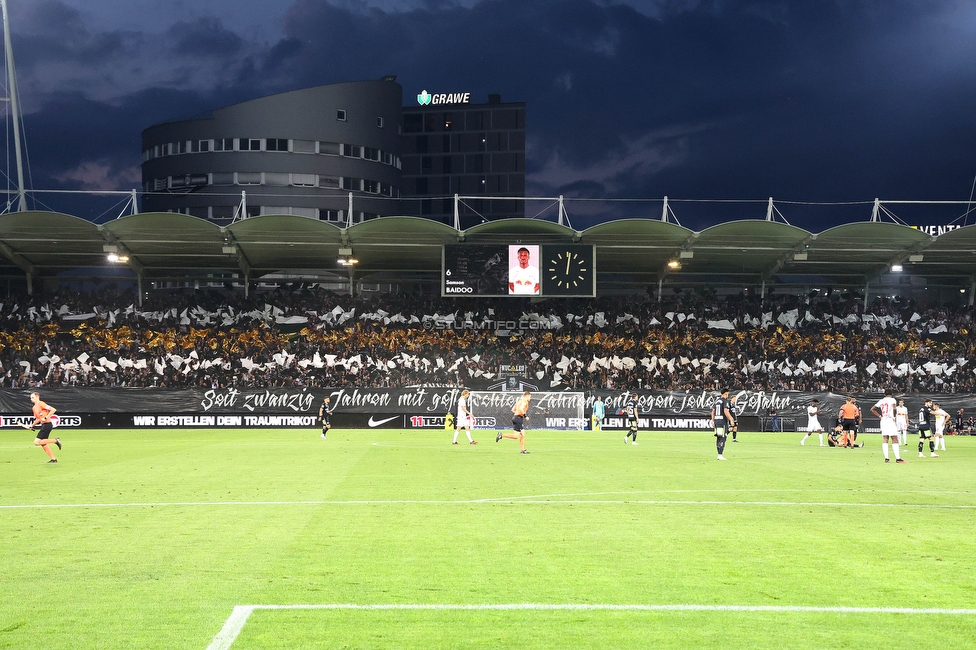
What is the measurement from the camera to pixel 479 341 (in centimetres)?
5184

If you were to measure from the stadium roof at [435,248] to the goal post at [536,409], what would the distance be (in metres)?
9.41

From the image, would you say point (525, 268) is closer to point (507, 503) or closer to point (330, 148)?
point (507, 503)

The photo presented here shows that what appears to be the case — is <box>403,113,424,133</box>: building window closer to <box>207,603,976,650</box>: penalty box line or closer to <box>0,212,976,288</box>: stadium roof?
<box>0,212,976,288</box>: stadium roof

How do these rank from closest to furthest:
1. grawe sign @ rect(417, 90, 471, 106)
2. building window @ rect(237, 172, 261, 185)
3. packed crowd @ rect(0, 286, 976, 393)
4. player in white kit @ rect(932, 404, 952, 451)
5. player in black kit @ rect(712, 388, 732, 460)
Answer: player in black kit @ rect(712, 388, 732, 460)
player in white kit @ rect(932, 404, 952, 451)
packed crowd @ rect(0, 286, 976, 393)
building window @ rect(237, 172, 261, 185)
grawe sign @ rect(417, 90, 471, 106)

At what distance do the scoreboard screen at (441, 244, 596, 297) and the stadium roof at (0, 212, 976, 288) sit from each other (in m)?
→ 1.18

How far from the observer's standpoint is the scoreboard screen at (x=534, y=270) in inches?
1818

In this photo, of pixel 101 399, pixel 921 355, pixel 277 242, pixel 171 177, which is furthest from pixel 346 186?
pixel 921 355

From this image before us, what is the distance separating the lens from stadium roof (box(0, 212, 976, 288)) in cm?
4591

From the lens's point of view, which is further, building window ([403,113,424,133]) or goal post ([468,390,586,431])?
building window ([403,113,424,133])

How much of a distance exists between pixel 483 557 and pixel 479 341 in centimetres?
4191

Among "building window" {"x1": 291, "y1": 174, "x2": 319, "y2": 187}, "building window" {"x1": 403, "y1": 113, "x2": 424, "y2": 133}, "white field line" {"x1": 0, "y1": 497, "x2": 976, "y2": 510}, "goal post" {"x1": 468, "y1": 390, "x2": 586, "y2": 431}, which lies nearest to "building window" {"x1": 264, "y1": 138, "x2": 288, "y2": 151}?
"building window" {"x1": 291, "y1": 174, "x2": 319, "y2": 187}

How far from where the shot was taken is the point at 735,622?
7320 millimetres

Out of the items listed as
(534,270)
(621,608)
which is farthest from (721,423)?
(534,270)

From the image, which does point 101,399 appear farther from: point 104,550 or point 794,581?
point 794,581
